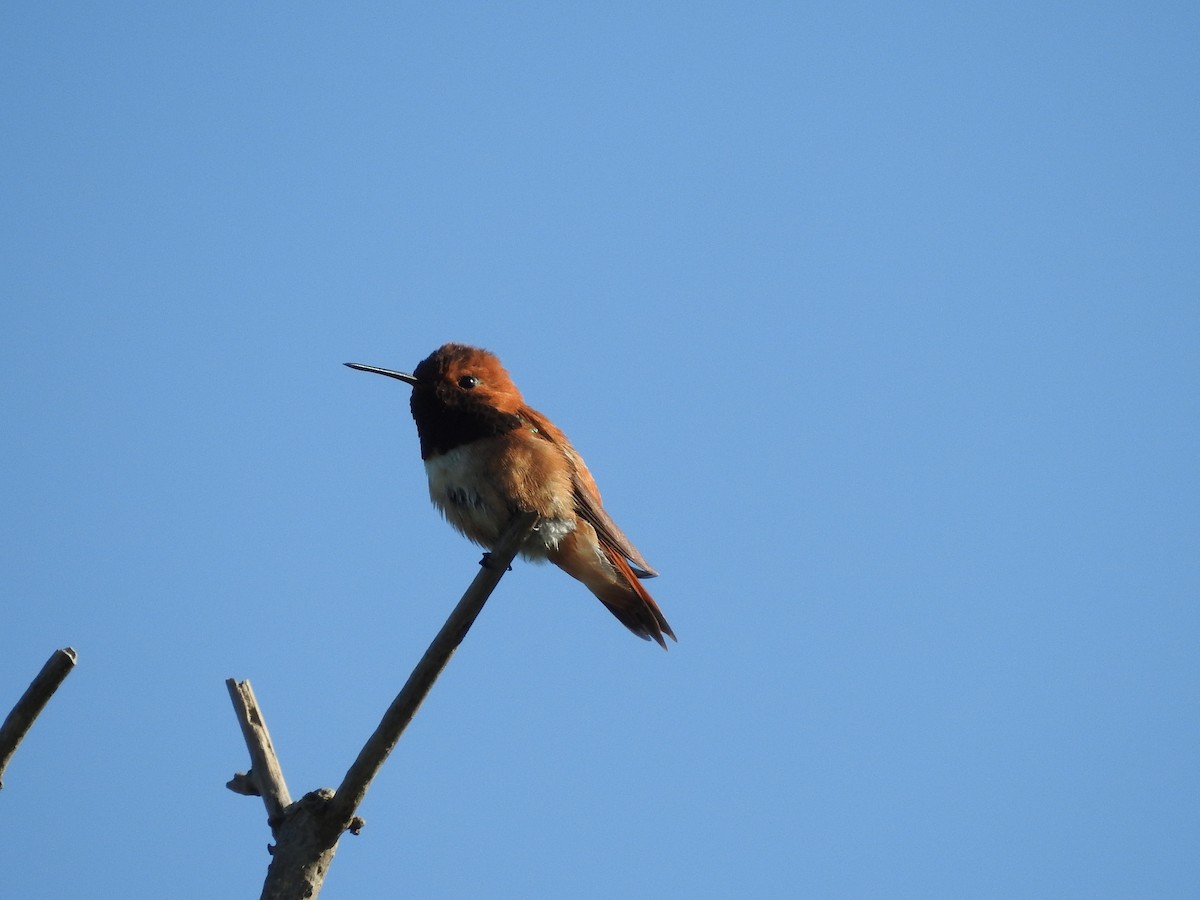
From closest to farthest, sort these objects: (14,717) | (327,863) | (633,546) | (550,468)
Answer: (14,717) → (327,863) → (550,468) → (633,546)

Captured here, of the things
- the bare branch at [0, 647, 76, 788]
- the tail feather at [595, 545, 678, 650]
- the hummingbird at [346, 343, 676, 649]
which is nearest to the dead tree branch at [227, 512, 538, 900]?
the bare branch at [0, 647, 76, 788]

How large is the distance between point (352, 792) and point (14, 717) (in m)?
1.02

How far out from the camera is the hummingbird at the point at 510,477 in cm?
591

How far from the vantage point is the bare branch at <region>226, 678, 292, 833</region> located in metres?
3.81

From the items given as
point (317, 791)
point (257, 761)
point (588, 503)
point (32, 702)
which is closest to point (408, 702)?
point (317, 791)

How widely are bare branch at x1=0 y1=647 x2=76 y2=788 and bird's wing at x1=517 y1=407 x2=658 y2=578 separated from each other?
3.16 metres

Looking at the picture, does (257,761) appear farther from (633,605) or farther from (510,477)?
(633,605)

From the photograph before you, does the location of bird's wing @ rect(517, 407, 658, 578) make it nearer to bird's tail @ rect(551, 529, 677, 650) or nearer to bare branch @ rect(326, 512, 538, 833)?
bird's tail @ rect(551, 529, 677, 650)

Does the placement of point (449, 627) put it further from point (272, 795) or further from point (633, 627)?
point (633, 627)

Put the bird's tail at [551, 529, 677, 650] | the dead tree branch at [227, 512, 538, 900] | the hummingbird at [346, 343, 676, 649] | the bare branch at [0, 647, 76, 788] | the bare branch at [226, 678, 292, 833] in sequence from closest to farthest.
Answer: the bare branch at [0, 647, 76, 788] → the dead tree branch at [227, 512, 538, 900] → the bare branch at [226, 678, 292, 833] → the hummingbird at [346, 343, 676, 649] → the bird's tail at [551, 529, 677, 650]

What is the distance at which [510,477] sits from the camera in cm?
585

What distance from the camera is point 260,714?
395 centimetres

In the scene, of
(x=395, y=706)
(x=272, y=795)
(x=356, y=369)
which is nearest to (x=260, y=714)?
(x=272, y=795)

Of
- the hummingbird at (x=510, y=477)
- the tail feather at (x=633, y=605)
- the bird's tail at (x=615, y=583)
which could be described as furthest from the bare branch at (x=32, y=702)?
the tail feather at (x=633, y=605)
